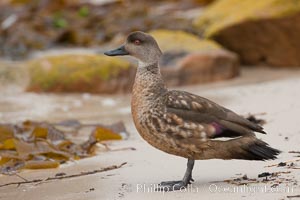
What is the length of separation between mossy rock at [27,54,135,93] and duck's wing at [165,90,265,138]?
5.95m

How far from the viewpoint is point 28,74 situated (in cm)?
1195

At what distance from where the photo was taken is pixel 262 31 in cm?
1263

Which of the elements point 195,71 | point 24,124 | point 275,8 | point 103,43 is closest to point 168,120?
point 24,124

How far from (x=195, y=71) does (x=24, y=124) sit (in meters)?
4.15

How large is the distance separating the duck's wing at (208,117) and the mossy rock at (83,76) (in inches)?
234

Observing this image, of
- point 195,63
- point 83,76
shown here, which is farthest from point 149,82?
point 195,63

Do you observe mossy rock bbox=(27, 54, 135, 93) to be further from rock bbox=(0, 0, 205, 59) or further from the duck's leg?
the duck's leg

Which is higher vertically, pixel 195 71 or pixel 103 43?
pixel 103 43

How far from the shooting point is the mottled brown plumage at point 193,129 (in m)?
5.42

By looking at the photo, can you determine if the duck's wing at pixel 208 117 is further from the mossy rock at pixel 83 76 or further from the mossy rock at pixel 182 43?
the mossy rock at pixel 182 43

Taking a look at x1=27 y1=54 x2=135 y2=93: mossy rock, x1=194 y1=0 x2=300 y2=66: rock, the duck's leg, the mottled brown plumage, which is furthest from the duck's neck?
x1=194 y1=0 x2=300 y2=66: rock

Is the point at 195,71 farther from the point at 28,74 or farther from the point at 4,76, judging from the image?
the point at 4,76

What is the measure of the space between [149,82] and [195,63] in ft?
20.1

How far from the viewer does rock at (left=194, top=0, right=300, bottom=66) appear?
12375 mm
